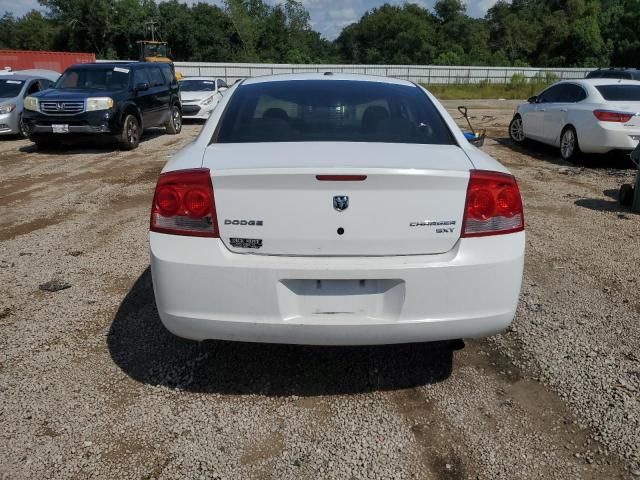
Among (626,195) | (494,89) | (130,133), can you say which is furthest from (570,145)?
(494,89)

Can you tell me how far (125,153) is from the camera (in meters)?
11.7

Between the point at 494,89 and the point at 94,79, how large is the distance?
3079 cm

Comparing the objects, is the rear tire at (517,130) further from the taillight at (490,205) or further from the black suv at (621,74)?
the taillight at (490,205)

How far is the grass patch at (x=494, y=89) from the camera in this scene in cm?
3506

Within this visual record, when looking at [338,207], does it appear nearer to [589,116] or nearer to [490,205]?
[490,205]

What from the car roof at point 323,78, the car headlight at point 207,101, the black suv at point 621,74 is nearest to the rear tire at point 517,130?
the black suv at point 621,74

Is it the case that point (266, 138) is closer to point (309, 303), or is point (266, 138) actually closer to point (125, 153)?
point (309, 303)

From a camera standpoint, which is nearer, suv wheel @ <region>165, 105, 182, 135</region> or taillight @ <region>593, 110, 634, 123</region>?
taillight @ <region>593, 110, 634, 123</region>

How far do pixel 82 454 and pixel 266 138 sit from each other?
5.91 feet

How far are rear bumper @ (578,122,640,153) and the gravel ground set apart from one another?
526 cm

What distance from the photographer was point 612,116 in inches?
364

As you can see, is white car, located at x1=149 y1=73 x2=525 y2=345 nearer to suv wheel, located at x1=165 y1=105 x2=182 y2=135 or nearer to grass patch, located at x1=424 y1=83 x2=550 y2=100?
suv wheel, located at x1=165 y1=105 x2=182 y2=135

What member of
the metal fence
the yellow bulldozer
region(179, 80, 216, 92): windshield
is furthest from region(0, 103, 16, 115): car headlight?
the metal fence

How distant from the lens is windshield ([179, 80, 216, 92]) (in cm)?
1833
